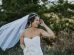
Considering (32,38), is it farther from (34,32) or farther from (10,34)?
(10,34)

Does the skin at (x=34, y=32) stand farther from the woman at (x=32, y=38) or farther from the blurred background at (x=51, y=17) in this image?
the blurred background at (x=51, y=17)

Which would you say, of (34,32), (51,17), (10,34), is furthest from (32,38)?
(51,17)

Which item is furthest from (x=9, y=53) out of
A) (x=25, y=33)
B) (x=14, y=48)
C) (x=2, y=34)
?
(x=25, y=33)

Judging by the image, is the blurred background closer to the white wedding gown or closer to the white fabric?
the white fabric

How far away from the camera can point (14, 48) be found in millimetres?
9414

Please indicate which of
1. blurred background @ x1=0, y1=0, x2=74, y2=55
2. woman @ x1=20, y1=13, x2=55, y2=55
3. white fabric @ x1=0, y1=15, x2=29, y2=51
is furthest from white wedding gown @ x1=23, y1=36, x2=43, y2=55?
blurred background @ x1=0, y1=0, x2=74, y2=55

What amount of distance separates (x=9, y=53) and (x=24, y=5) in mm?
1864

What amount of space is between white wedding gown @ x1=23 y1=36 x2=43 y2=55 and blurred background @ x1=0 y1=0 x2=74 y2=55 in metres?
1.94

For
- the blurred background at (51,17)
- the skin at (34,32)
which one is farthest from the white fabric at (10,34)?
the skin at (34,32)

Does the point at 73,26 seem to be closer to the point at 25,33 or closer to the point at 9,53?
the point at 9,53

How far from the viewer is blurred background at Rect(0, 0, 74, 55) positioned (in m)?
9.55

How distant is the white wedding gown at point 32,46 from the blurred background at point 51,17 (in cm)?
194

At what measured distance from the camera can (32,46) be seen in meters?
7.39

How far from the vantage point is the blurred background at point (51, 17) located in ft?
31.3
